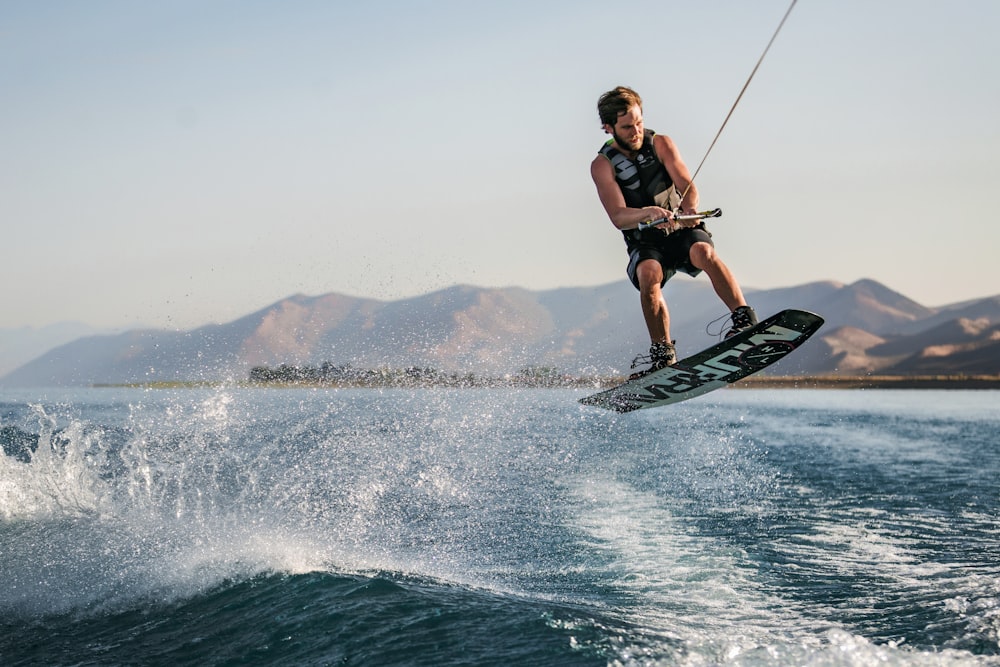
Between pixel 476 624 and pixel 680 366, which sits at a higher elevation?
pixel 680 366

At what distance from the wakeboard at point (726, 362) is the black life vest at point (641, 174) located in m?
1.56

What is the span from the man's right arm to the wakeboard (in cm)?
132

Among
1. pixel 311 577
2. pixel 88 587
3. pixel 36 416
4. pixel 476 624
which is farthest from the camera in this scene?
pixel 36 416

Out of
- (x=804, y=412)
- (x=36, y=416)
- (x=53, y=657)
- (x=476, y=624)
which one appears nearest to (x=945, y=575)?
(x=476, y=624)

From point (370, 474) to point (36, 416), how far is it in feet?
48.5

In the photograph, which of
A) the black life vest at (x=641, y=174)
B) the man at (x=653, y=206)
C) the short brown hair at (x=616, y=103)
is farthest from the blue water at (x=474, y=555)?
the short brown hair at (x=616, y=103)

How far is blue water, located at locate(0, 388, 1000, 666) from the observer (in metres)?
6.31

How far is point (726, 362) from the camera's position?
8.36 m

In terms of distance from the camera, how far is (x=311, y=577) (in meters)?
7.61

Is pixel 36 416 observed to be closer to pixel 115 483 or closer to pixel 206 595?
pixel 115 483

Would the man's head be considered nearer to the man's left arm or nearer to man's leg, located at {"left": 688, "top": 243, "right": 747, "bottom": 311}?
the man's left arm

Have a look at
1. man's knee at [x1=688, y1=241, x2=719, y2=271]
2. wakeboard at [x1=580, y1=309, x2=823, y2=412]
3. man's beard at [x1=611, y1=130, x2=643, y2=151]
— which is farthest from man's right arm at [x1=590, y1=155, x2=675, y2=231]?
wakeboard at [x1=580, y1=309, x2=823, y2=412]

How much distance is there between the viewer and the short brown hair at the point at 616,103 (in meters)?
7.92

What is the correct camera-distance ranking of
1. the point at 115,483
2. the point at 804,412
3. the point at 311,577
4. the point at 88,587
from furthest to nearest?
the point at 804,412, the point at 115,483, the point at 88,587, the point at 311,577
